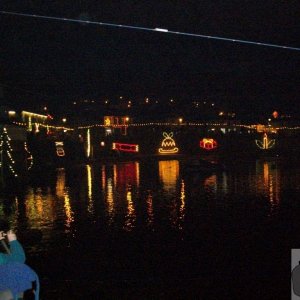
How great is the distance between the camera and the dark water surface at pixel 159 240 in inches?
306

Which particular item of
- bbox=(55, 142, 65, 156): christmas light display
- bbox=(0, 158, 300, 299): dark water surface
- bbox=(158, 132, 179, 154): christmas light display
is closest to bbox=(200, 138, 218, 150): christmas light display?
bbox=(158, 132, 179, 154): christmas light display

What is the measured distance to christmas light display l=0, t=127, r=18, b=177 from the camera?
28.7 meters

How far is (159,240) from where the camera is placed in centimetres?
1241

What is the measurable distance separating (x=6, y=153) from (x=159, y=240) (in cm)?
1932

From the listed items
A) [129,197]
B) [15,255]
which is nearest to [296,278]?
[15,255]

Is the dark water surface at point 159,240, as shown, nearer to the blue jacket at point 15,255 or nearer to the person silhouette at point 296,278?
the blue jacket at point 15,255

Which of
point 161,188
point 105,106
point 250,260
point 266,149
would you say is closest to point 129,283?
point 250,260

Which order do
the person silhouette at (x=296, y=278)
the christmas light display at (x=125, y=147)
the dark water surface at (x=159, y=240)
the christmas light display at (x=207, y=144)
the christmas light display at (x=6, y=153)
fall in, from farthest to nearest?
1. the christmas light display at (x=207, y=144)
2. the christmas light display at (x=125, y=147)
3. the christmas light display at (x=6, y=153)
4. the dark water surface at (x=159, y=240)
5. the person silhouette at (x=296, y=278)

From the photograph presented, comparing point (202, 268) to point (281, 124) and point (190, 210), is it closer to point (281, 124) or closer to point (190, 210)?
point (190, 210)

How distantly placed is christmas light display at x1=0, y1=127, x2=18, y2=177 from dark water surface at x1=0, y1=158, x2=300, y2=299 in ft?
16.0

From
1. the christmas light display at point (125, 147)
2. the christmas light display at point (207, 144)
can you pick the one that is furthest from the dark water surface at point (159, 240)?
the christmas light display at point (207, 144)

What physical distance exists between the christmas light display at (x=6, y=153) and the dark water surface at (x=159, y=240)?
4.87 metres

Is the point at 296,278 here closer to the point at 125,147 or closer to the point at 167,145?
the point at 125,147

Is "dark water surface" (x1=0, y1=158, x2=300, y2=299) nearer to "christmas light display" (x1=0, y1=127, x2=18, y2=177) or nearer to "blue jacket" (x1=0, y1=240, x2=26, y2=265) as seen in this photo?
"blue jacket" (x1=0, y1=240, x2=26, y2=265)
